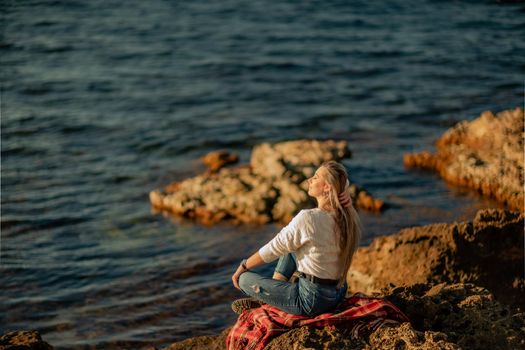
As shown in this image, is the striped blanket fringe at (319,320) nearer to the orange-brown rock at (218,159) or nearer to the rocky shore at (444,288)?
the rocky shore at (444,288)

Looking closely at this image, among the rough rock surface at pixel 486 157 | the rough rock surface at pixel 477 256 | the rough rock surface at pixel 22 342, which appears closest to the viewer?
the rough rock surface at pixel 22 342

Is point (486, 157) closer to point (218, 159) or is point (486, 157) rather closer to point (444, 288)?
point (218, 159)

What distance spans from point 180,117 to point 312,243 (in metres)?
15.0

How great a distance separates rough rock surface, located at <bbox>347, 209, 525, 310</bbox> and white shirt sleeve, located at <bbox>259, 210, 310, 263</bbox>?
2.79 meters

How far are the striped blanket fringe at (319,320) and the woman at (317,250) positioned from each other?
0.09m

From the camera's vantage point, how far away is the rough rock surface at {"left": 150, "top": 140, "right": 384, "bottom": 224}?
48.1 ft

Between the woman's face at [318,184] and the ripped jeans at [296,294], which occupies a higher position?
the woman's face at [318,184]

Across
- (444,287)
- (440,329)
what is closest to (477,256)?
(444,287)

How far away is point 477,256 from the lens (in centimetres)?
952

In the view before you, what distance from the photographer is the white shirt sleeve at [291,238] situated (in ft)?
23.4

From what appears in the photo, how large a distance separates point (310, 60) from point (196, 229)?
41.3ft

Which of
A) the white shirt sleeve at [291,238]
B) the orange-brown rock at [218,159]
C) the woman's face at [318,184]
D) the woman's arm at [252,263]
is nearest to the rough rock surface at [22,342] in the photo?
the woman's arm at [252,263]

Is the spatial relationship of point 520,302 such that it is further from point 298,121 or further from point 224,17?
point 224,17

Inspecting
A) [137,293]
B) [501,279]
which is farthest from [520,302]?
[137,293]
